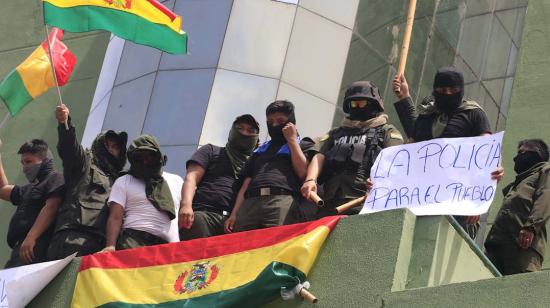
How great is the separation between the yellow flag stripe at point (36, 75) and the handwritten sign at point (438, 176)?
4991mm

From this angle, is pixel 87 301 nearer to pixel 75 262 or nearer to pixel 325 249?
pixel 75 262

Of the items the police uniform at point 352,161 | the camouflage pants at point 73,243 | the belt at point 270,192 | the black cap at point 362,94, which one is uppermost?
the black cap at point 362,94

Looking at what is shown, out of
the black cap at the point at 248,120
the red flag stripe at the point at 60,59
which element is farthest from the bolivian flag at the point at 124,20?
the red flag stripe at the point at 60,59

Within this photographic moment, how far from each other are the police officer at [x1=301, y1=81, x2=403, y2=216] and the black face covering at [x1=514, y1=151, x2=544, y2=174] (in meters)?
0.90

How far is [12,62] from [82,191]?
854 centimetres

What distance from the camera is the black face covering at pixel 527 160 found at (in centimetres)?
907

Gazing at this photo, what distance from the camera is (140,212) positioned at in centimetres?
944

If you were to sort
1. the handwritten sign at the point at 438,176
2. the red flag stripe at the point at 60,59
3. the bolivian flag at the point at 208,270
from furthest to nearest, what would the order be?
the red flag stripe at the point at 60,59, the bolivian flag at the point at 208,270, the handwritten sign at the point at 438,176

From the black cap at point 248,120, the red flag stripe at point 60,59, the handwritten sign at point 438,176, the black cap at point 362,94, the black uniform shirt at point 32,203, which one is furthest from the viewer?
the red flag stripe at point 60,59

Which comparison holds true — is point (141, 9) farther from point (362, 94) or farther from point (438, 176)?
point (438, 176)

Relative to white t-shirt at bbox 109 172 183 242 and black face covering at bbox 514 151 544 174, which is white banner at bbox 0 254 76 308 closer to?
white t-shirt at bbox 109 172 183 242

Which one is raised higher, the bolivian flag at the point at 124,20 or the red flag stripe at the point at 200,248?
the bolivian flag at the point at 124,20

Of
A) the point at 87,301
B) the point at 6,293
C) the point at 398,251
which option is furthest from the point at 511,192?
the point at 6,293

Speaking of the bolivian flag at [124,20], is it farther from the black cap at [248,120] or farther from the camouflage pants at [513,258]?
the camouflage pants at [513,258]
